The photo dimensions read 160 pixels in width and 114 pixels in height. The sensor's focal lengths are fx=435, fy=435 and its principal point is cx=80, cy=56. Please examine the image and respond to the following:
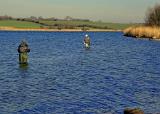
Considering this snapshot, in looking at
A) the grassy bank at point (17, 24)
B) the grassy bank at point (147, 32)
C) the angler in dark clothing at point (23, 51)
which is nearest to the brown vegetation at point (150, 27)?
the grassy bank at point (147, 32)

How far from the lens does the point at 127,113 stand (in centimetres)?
1577

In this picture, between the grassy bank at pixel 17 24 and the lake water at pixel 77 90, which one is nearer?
the lake water at pixel 77 90

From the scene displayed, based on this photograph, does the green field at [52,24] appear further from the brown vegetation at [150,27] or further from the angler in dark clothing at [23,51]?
the angler in dark clothing at [23,51]

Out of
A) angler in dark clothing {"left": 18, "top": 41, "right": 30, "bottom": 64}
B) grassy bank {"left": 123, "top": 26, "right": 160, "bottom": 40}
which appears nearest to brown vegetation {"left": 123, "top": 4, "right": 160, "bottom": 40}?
grassy bank {"left": 123, "top": 26, "right": 160, "bottom": 40}

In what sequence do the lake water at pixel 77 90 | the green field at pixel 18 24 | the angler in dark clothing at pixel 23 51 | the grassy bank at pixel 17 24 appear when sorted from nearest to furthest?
1. the lake water at pixel 77 90
2. the angler in dark clothing at pixel 23 51
3. the grassy bank at pixel 17 24
4. the green field at pixel 18 24

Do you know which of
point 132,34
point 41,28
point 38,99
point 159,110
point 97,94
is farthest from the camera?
point 41,28

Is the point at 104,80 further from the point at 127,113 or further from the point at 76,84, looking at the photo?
Answer: the point at 127,113

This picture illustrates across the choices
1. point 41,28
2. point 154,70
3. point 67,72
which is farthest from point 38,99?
point 41,28

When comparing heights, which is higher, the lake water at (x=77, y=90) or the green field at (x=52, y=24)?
the green field at (x=52, y=24)

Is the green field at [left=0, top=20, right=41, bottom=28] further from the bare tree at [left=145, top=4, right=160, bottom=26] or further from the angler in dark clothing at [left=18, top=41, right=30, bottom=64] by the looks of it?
the angler in dark clothing at [left=18, top=41, right=30, bottom=64]

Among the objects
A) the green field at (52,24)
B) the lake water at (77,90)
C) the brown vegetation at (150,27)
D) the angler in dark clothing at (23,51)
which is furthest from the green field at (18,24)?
the lake water at (77,90)

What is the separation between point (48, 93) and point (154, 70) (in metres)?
13.9

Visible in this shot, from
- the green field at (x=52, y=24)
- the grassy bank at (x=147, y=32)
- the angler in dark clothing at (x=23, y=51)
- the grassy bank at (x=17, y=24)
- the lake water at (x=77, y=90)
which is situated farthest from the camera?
the green field at (x=52, y=24)

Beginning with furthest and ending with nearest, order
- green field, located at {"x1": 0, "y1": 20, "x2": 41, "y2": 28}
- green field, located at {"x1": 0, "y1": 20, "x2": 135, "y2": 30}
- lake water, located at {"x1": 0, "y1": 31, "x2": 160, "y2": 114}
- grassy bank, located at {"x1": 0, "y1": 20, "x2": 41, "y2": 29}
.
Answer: green field, located at {"x1": 0, "y1": 20, "x2": 135, "y2": 30}
green field, located at {"x1": 0, "y1": 20, "x2": 41, "y2": 28}
grassy bank, located at {"x1": 0, "y1": 20, "x2": 41, "y2": 29}
lake water, located at {"x1": 0, "y1": 31, "x2": 160, "y2": 114}
